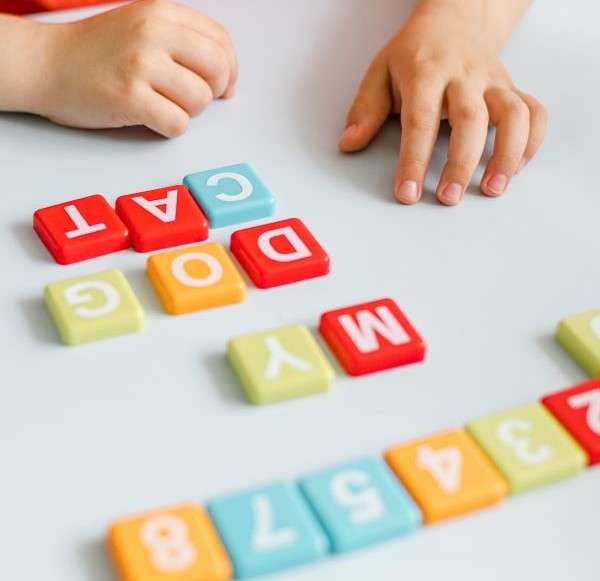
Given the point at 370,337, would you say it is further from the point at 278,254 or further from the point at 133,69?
the point at 133,69

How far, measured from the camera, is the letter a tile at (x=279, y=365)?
0.56 metres

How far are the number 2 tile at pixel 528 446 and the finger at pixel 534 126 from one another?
28 cm

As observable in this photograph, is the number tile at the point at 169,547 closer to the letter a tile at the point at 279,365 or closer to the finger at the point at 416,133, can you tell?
the letter a tile at the point at 279,365

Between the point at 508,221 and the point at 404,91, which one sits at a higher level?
the point at 404,91

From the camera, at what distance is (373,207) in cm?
73

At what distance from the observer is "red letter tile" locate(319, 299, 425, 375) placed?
583mm

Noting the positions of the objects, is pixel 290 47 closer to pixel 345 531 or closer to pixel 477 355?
pixel 477 355

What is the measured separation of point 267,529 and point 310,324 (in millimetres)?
163

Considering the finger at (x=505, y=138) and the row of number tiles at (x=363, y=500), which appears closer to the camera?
the row of number tiles at (x=363, y=500)

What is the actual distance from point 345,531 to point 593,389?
0.57 feet

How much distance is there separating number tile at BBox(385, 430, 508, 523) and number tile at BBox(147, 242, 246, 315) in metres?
0.15

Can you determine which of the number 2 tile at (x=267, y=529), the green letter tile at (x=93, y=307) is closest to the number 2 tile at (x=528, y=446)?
the number 2 tile at (x=267, y=529)

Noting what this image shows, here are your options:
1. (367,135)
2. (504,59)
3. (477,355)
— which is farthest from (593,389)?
(504,59)

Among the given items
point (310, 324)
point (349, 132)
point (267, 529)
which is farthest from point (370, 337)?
point (349, 132)
